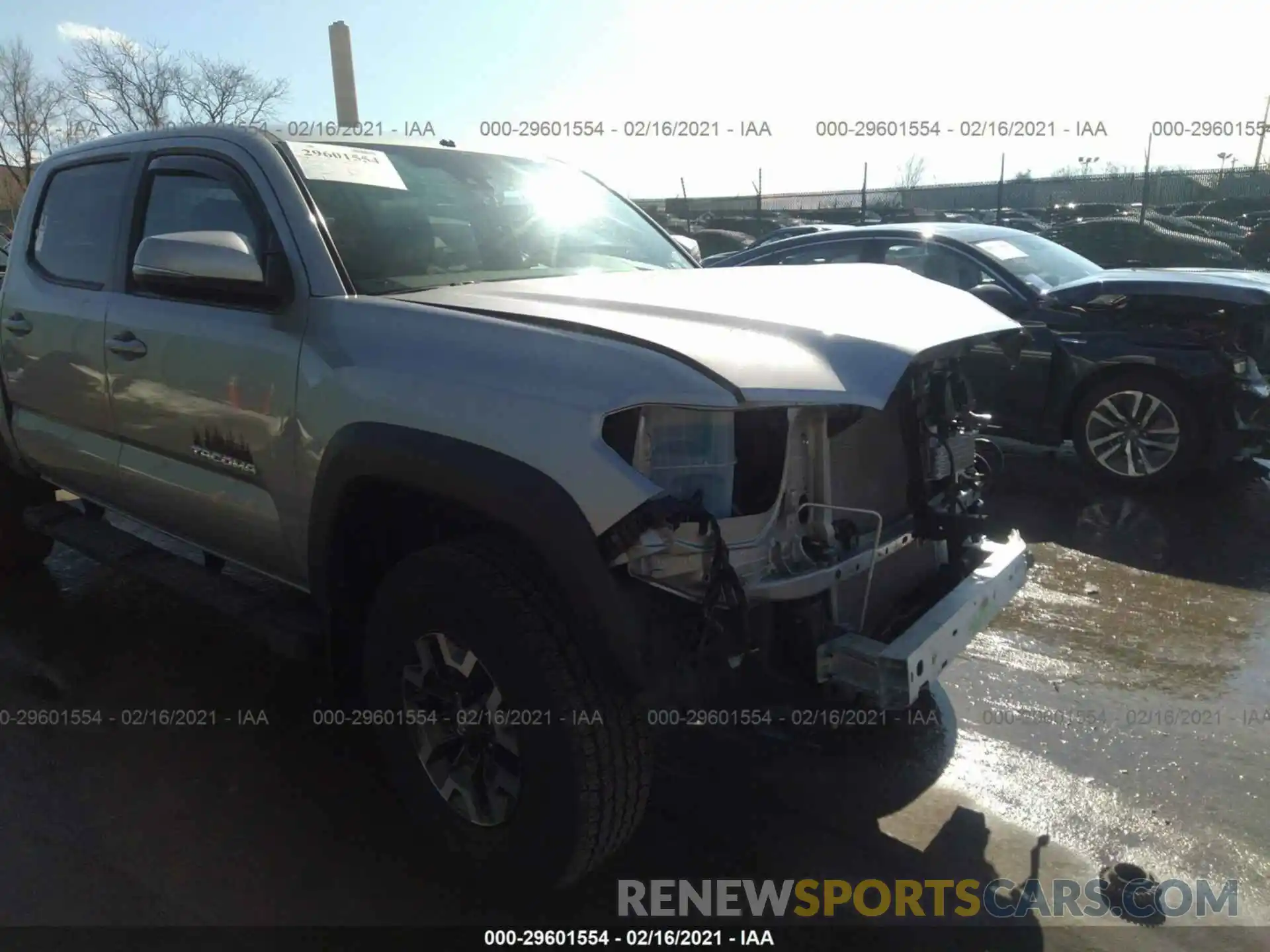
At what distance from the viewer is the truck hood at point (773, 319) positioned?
2193 millimetres

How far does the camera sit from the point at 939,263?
270 inches

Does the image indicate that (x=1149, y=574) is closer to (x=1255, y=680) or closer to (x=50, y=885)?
(x=1255, y=680)

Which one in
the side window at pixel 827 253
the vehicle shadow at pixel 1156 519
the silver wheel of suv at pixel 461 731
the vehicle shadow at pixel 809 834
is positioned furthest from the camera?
the side window at pixel 827 253

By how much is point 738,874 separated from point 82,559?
440 centimetres

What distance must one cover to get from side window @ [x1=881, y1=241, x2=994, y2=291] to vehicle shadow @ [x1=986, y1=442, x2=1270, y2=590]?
1.36 m

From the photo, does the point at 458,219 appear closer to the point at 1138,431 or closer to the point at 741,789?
the point at 741,789

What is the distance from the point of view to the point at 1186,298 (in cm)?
593

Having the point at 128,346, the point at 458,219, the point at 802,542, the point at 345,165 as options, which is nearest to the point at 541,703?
the point at 802,542

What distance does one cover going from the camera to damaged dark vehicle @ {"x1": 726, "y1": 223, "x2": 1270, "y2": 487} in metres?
5.78

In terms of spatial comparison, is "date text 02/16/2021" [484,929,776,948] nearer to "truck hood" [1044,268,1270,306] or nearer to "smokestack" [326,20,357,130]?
"truck hood" [1044,268,1270,306]

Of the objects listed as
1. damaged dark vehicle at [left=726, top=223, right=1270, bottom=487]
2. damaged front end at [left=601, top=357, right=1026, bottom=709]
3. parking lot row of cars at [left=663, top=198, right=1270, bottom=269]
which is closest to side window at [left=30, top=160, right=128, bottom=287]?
damaged front end at [left=601, top=357, right=1026, bottom=709]

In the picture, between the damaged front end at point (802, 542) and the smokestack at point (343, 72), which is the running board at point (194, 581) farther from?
the smokestack at point (343, 72)

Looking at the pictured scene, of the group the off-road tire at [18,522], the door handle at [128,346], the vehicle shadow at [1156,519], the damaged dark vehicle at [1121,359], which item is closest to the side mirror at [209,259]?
the door handle at [128,346]

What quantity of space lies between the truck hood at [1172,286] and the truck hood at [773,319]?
3.44m
